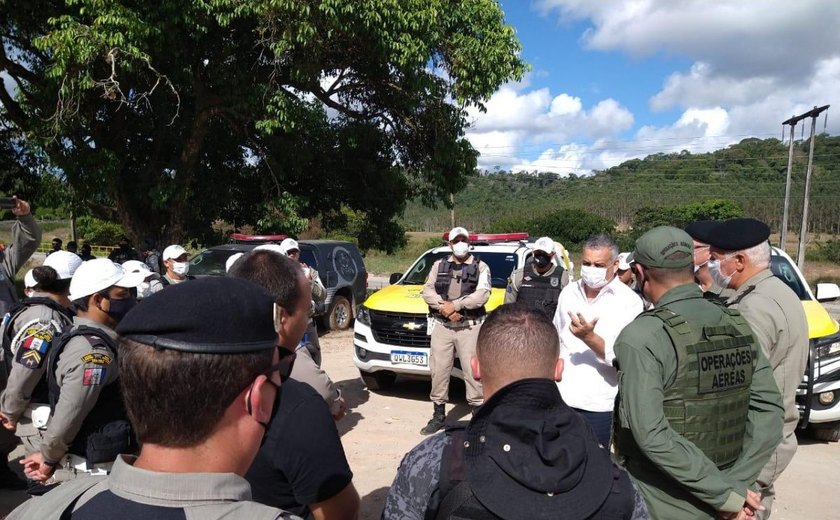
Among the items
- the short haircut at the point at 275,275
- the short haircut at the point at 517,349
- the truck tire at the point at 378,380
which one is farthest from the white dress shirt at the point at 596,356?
the truck tire at the point at 378,380

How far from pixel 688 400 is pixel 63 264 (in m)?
3.76

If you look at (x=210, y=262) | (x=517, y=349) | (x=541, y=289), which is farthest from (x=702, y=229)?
(x=210, y=262)

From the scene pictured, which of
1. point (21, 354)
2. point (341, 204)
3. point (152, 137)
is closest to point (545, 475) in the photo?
point (21, 354)

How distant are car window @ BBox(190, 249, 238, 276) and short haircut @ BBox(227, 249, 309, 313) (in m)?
7.94

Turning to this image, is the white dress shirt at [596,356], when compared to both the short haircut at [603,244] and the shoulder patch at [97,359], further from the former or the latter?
the shoulder patch at [97,359]

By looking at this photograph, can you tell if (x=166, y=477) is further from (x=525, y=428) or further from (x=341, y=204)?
(x=341, y=204)

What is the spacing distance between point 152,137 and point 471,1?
8158 millimetres

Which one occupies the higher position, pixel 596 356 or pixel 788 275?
pixel 788 275

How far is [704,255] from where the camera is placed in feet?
11.0

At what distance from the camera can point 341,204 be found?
1667 cm

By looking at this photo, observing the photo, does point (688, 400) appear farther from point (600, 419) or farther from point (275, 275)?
point (275, 275)

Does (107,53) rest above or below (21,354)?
above

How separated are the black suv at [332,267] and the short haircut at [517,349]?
29.6ft

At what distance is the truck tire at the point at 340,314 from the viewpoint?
443 inches
